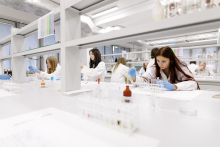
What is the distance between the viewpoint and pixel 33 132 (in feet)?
1.53

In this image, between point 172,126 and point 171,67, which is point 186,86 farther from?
point 172,126

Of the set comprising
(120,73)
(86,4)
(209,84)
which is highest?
(86,4)

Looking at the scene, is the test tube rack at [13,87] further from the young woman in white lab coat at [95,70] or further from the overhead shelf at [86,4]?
the young woman in white lab coat at [95,70]

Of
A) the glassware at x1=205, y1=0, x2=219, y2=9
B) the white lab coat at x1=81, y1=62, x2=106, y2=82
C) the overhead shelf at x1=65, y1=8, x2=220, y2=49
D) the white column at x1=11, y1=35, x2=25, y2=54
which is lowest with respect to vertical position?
the white lab coat at x1=81, y1=62, x2=106, y2=82

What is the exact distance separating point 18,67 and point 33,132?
6.01 ft

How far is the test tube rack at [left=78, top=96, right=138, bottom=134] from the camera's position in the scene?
0.45 m

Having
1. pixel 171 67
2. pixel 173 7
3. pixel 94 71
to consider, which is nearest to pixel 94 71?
pixel 94 71

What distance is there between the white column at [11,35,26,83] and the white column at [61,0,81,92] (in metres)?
1.23

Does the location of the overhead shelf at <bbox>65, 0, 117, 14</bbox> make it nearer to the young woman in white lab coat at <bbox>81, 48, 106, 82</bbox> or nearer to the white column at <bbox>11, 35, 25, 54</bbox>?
the young woman in white lab coat at <bbox>81, 48, 106, 82</bbox>

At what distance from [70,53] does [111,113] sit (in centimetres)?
80

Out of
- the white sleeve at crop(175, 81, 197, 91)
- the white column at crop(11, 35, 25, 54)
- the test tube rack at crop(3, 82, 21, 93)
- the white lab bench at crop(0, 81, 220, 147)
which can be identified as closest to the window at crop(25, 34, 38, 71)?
the white column at crop(11, 35, 25, 54)

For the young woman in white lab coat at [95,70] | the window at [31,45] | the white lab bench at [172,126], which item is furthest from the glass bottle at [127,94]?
the window at [31,45]

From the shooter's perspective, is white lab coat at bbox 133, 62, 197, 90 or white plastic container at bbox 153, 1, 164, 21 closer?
white plastic container at bbox 153, 1, 164, 21

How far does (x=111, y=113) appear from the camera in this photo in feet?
1.59
